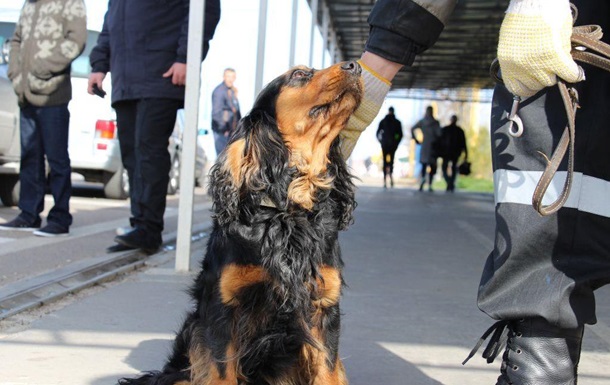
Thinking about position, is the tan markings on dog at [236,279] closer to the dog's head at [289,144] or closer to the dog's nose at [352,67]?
the dog's head at [289,144]

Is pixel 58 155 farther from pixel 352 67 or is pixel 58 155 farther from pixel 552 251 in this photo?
pixel 552 251

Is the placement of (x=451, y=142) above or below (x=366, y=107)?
below

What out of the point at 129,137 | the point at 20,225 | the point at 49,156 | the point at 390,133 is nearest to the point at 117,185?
the point at 20,225

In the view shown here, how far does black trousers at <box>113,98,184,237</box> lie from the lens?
620 centimetres

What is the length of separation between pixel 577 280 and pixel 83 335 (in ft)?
7.72

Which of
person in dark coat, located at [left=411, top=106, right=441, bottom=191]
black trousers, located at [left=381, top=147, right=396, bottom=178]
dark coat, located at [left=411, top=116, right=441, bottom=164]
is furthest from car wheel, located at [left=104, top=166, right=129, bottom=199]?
dark coat, located at [left=411, top=116, right=441, bottom=164]

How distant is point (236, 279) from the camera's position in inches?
106

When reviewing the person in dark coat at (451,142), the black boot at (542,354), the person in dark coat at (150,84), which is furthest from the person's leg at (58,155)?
the person in dark coat at (451,142)

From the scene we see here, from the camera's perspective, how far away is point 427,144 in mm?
24297

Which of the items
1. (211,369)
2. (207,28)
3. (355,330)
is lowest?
(355,330)

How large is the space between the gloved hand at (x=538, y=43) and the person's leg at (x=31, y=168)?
6035 millimetres

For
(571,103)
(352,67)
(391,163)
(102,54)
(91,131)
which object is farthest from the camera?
(391,163)

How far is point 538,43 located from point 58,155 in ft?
19.0

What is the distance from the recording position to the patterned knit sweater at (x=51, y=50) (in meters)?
7.14
